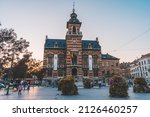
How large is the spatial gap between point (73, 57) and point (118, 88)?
39.3 m

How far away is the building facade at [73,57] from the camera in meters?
52.8

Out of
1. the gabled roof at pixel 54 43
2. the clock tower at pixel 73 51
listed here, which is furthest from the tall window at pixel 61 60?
the gabled roof at pixel 54 43

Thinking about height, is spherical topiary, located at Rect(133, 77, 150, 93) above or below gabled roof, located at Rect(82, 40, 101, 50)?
below

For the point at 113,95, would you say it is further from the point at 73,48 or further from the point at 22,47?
the point at 73,48

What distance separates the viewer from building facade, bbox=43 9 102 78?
52.8 m

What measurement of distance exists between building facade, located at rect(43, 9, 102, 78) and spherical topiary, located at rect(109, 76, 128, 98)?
36.5m

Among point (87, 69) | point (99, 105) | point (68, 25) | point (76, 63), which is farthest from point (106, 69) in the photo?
point (99, 105)

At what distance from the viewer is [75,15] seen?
192 feet

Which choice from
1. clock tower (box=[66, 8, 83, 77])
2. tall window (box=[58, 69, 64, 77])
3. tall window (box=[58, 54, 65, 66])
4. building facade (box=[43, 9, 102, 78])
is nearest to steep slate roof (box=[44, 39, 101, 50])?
building facade (box=[43, 9, 102, 78])

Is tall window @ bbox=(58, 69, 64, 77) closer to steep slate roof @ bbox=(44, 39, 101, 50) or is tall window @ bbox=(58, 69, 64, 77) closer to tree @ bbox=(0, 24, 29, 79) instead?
steep slate roof @ bbox=(44, 39, 101, 50)

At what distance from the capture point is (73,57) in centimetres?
5303

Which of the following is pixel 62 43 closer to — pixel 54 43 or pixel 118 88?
pixel 54 43

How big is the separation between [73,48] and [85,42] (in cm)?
857

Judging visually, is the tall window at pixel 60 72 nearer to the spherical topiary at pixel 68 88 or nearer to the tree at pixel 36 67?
the tree at pixel 36 67
